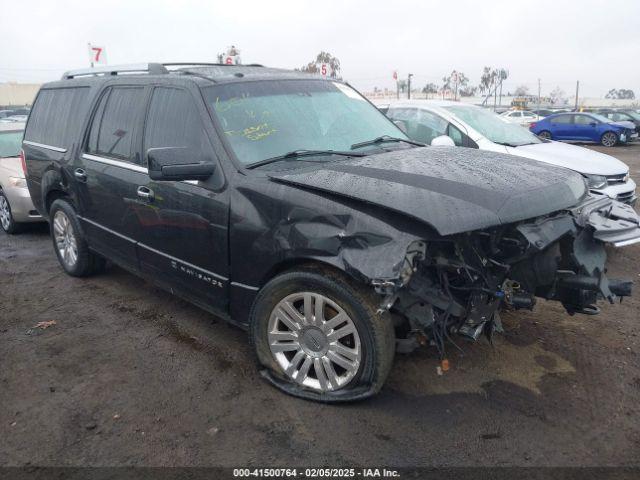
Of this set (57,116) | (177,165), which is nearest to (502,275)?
(177,165)

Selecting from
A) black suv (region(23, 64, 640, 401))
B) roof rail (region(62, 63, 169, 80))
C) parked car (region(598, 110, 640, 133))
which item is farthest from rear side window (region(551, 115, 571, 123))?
roof rail (region(62, 63, 169, 80))

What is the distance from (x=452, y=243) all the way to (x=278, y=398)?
141 cm

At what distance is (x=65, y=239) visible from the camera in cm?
543

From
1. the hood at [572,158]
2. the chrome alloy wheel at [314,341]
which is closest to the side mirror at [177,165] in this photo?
the chrome alloy wheel at [314,341]

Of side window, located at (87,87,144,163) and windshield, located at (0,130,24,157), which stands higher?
side window, located at (87,87,144,163)

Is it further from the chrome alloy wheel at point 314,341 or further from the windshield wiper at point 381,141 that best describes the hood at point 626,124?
the chrome alloy wheel at point 314,341

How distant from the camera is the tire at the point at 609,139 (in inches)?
823

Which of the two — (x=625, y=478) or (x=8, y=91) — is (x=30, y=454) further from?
(x=8, y=91)

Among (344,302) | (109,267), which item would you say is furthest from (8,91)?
(344,302)

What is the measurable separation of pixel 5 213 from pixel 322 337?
20.7 ft

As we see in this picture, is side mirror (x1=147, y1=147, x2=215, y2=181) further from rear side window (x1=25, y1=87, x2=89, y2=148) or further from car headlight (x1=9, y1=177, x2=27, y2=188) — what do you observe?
car headlight (x1=9, y1=177, x2=27, y2=188)

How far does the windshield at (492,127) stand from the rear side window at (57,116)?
16.1 ft

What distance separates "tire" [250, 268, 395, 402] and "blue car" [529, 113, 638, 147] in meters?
21.0

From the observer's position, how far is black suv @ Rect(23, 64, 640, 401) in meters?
2.76
